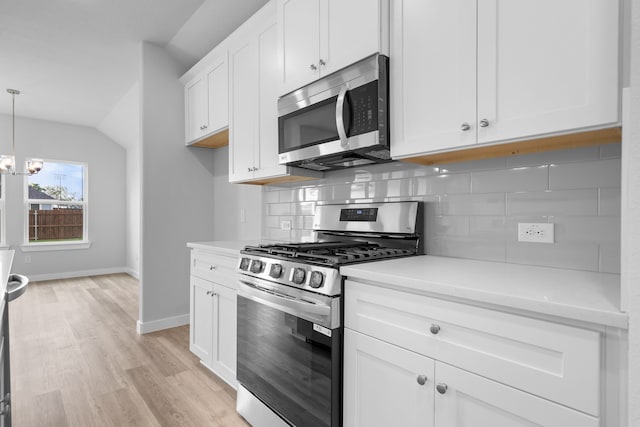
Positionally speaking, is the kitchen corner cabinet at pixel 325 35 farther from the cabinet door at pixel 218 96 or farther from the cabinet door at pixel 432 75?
the cabinet door at pixel 218 96

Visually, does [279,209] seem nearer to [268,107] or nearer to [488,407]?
[268,107]

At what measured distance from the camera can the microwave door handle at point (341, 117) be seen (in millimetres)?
1670

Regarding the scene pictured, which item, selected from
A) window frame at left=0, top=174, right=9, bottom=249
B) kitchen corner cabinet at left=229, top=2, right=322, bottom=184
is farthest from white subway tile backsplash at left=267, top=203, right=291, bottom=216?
window frame at left=0, top=174, right=9, bottom=249

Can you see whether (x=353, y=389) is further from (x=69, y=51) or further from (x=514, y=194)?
(x=69, y=51)

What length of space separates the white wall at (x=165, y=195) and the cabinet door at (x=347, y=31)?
2.31m

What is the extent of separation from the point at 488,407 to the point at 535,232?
2.52ft

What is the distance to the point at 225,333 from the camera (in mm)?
2262

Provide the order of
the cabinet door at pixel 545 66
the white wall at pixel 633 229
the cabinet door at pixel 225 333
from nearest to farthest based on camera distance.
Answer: the white wall at pixel 633 229
the cabinet door at pixel 545 66
the cabinet door at pixel 225 333

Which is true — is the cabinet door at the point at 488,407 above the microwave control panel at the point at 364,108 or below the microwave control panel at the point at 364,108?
below

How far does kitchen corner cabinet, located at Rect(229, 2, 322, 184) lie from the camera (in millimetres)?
2322

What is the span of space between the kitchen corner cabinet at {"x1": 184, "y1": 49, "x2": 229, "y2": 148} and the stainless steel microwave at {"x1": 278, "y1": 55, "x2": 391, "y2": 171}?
107 cm

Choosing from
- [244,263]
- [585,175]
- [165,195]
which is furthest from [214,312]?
[585,175]

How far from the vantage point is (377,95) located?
61.7 inches

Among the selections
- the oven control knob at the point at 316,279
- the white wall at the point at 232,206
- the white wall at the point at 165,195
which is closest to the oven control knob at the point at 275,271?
the oven control knob at the point at 316,279
